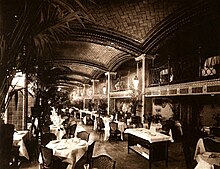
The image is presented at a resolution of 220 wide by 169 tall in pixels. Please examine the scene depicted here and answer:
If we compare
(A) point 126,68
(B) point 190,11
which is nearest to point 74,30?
(B) point 190,11

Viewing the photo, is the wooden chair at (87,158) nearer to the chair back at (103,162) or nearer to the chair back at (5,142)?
the chair back at (103,162)

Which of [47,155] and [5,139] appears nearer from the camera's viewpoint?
[5,139]

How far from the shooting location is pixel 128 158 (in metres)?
6.24

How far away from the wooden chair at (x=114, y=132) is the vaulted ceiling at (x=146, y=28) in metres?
2.62

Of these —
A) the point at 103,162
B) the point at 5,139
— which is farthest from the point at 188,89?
the point at 5,139

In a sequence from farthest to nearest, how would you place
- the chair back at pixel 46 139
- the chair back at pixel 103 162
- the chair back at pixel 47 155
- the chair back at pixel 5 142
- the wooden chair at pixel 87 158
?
the chair back at pixel 46 139 → the wooden chair at pixel 87 158 → the chair back at pixel 47 155 → the chair back at pixel 103 162 → the chair back at pixel 5 142

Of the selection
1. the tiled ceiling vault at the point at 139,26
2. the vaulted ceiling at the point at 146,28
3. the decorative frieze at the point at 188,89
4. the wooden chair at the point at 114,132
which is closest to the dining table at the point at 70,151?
the vaulted ceiling at the point at 146,28

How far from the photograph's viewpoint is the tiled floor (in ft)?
18.0

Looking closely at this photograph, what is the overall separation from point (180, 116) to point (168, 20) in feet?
16.3

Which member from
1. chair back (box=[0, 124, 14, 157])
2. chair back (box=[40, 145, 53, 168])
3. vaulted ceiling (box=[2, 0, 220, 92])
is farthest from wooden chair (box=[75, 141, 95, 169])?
chair back (box=[0, 124, 14, 157])

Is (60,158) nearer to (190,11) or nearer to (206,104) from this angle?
(190,11)

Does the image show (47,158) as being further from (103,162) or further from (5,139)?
(5,139)

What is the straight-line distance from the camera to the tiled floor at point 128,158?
215 inches

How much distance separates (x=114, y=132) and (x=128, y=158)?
237cm
